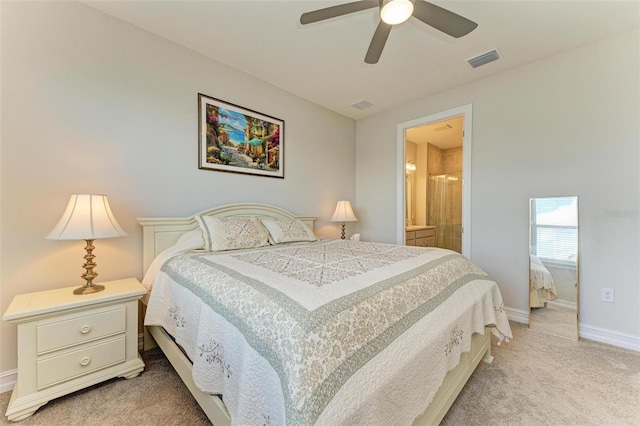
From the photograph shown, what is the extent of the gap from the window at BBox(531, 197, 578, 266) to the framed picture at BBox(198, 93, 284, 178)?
2.76m

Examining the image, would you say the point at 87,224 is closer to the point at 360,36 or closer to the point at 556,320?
the point at 360,36

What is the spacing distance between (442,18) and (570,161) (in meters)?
1.93

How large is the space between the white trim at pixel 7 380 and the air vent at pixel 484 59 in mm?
4381

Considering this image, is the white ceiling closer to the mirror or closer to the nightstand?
the mirror

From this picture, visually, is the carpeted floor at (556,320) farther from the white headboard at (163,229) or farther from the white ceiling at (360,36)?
the white headboard at (163,229)

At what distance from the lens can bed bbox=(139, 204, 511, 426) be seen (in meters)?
0.82

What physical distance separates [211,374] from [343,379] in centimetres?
67

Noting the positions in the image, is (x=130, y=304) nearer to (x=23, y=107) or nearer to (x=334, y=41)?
(x=23, y=107)

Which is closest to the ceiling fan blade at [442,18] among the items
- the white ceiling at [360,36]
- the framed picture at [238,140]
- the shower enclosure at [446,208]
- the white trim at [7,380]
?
the white ceiling at [360,36]

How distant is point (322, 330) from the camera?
84 cm

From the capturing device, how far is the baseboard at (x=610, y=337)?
2080 mm

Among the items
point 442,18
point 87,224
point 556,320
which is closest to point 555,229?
point 556,320

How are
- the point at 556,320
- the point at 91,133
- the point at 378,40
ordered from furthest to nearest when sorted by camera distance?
1. the point at 556,320
2. the point at 91,133
3. the point at 378,40

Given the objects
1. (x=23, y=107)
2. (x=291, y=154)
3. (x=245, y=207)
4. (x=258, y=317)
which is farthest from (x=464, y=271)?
(x=23, y=107)
